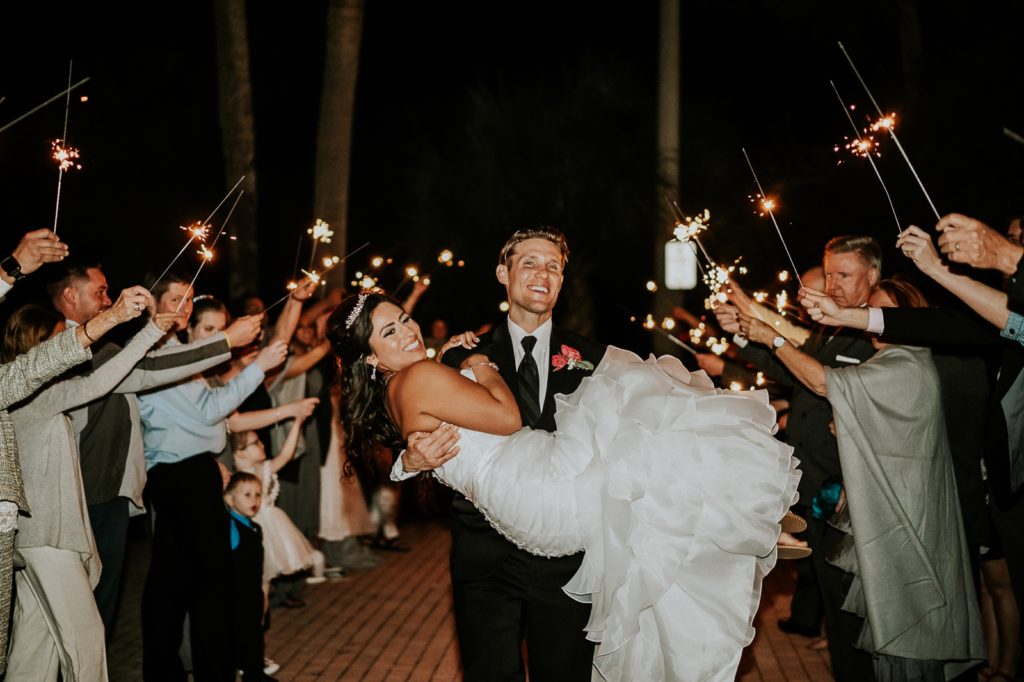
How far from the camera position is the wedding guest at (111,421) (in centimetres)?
498

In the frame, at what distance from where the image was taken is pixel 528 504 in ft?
12.0

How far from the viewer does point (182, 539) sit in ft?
17.3

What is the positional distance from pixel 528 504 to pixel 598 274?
36.2 feet

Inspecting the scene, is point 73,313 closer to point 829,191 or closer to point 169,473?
point 169,473

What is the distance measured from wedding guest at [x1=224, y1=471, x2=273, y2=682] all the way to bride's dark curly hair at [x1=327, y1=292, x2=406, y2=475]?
65.9 inches

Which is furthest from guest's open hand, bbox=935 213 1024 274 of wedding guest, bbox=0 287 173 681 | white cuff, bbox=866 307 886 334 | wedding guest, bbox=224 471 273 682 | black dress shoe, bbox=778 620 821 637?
wedding guest, bbox=224 471 273 682

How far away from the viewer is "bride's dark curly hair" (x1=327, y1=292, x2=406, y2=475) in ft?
14.0

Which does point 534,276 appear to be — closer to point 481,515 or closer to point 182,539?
point 481,515

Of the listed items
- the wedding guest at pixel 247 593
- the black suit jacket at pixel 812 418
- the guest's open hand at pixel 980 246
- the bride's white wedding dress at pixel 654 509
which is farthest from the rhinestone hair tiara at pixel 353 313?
the black suit jacket at pixel 812 418

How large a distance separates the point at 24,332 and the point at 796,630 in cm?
534

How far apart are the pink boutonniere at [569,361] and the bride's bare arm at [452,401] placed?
0.44 m

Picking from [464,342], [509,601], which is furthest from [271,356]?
[509,601]

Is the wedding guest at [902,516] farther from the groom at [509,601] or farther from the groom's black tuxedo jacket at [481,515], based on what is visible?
the groom at [509,601]

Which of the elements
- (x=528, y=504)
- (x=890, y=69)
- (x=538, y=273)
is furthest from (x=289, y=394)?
(x=890, y=69)
